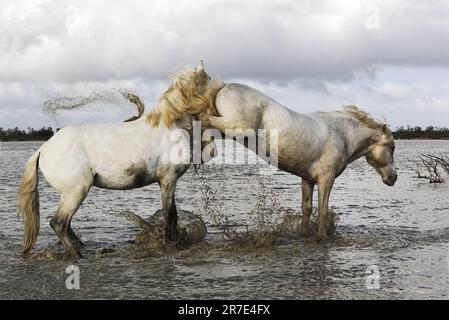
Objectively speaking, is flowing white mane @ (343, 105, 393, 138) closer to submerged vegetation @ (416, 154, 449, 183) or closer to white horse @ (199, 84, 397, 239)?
white horse @ (199, 84, 397, 239)

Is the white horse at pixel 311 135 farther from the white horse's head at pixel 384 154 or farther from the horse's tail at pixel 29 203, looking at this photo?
the horse's tail at pixel 29 203

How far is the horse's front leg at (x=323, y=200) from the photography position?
8547 mm

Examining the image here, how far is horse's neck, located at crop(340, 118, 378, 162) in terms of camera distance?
29.5 ft

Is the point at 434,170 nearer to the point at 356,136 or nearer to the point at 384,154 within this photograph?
the point at 384,154

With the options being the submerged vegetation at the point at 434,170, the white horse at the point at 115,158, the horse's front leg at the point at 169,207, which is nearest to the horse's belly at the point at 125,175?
the white horse at the point at 115,158

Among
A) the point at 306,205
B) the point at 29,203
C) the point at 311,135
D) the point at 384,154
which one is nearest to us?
the point at 29,203

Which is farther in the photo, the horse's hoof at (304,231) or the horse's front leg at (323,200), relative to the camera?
the horse's hoof at (304,231)

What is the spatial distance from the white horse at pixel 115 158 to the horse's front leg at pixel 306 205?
213cm

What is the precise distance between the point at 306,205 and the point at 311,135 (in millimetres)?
1217

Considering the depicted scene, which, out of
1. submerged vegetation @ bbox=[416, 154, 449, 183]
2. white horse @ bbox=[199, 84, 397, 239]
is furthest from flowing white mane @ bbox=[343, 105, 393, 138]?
submerged vegetation @ bbox=[416, 154, 449, 183]

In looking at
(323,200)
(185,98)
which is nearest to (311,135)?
(323,200)

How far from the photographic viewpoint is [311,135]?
8328 mm

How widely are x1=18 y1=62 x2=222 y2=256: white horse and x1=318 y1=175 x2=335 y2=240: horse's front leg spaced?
2.08 m
